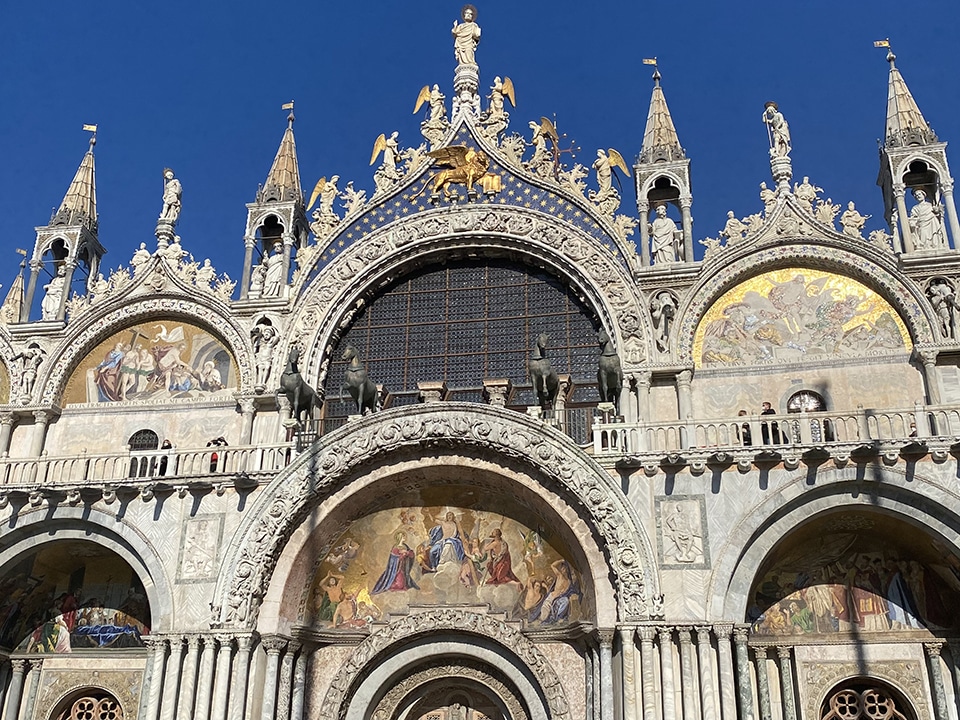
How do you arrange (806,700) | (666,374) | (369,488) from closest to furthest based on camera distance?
(806,700) < (369,488) < (666,374)

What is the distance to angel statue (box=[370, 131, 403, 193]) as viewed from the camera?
72.9ft

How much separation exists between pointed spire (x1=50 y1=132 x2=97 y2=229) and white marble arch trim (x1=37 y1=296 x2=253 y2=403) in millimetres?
3168

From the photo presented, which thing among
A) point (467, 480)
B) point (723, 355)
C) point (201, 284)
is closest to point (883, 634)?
point (723, 355)

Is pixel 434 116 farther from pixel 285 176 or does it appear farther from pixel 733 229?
pixel 733 229

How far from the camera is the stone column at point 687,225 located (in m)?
20.1

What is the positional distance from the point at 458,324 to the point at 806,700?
10.2 metres

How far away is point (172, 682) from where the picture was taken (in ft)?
53.8

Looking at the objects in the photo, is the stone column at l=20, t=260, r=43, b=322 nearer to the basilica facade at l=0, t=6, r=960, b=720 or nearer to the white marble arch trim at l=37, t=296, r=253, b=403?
the basilica facade at l=0, t=6, r=960, b=720

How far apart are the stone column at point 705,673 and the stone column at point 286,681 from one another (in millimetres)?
7158

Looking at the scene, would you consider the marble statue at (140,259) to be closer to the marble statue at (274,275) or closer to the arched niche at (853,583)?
the marble statue at (274,275)

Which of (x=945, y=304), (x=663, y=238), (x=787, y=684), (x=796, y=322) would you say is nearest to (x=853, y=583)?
(x=787, y=684)

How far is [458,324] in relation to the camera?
2112 cm

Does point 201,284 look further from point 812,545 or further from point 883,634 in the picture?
point 883,634

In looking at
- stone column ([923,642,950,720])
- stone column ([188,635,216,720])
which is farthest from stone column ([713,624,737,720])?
stone column ([188,635,216,720])
